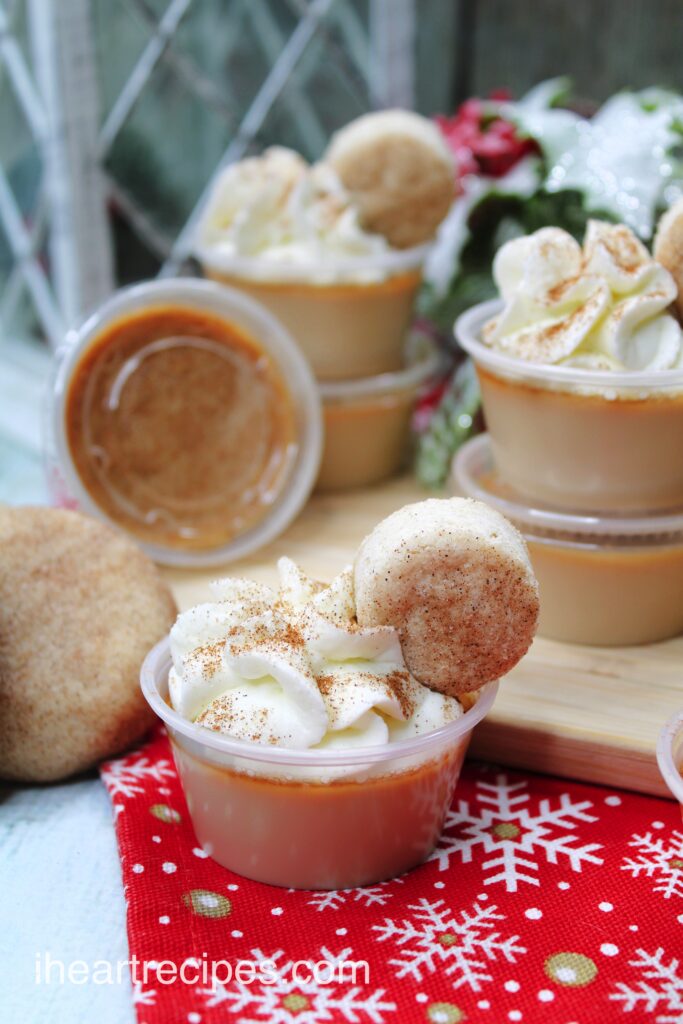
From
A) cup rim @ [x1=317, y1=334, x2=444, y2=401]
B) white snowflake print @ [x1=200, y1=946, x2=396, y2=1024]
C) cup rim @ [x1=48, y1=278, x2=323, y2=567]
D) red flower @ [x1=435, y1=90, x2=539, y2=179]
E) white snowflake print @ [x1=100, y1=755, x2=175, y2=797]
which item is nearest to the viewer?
white snowflake print @ [x1=200, y1=946, x2=396, y2=1024]

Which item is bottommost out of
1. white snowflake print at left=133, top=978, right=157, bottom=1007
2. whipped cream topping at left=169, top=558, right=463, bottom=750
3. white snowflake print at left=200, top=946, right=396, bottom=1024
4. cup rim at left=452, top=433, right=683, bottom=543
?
white snowflake print at left=200, top=946, right=396, bottom=1024

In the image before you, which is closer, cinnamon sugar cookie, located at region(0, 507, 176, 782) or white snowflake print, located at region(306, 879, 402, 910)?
white snowflake print, located at region(306, 879, 402, 910)

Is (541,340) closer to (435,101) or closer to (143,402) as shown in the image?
(143,402)

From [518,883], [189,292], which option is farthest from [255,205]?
[518,883]

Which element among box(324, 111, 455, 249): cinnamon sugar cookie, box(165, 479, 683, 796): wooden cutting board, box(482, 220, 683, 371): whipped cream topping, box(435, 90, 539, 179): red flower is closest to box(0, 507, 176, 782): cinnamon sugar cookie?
box(165, 479, 683, 796): wooden cutting board

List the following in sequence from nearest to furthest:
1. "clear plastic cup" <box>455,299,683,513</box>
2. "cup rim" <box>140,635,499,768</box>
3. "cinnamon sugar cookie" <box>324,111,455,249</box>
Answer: "cup rim" <box>140,635,499,768</box>, "clear plastic cup" <box>455,299,683,513</box>, "cinnamon sugar cookie" <box>324,111,455,249</box>

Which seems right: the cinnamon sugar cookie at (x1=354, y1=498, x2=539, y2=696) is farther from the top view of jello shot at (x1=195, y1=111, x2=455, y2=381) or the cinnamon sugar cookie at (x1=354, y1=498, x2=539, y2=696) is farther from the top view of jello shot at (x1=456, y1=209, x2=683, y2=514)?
the top view of jello shot at (x1=195, y1=111, x2=455, y2=381)

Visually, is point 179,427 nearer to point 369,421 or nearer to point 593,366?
point 369,421
